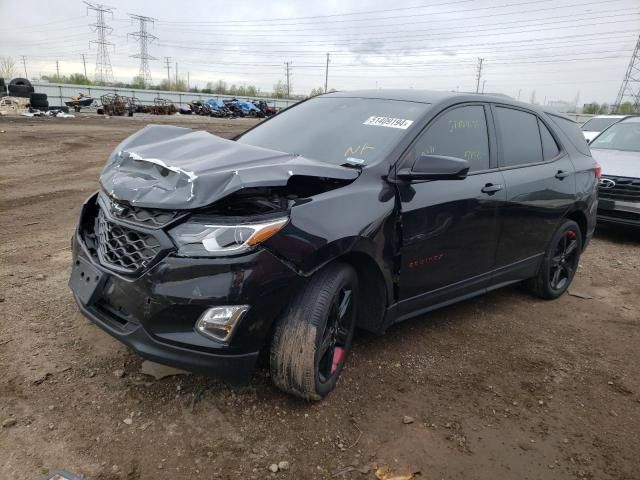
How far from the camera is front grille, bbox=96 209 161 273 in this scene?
2365mm

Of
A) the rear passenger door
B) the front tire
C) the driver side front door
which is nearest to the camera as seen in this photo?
the front tire

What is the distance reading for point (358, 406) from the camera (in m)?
2.82

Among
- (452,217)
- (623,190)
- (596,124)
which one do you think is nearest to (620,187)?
(623,190)

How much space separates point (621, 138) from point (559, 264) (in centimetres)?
461

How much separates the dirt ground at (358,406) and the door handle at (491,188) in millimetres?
1091

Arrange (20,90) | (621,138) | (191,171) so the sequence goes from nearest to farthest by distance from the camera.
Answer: (191,171), (621,138), (20,90)

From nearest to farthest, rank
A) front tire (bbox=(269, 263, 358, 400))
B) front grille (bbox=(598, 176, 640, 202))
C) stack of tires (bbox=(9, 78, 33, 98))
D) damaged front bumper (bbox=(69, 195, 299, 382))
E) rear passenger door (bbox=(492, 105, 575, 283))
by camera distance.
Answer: damaged front bumper (bbox=(69, 195, 299, 382)) < front tire (bbox=(269, 263, 358, 400)) < rear passenger door (bbox=(492, 105, 575, 283)) < front grille (bbox=(598, 176, 640, 202)) < stack of tires (bbox=(9, 78, 33, 98))

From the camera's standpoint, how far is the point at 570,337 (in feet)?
13.0

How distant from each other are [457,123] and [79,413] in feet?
9.45

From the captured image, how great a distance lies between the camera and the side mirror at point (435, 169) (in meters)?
2.88

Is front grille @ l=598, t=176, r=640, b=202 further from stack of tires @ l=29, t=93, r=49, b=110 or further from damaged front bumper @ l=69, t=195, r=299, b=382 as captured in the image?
stack of tires @ l=29, t=93, r=49, b=110

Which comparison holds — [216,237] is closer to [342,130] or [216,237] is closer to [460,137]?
[342,130]

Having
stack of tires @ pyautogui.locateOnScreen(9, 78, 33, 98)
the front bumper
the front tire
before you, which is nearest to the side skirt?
the front tire

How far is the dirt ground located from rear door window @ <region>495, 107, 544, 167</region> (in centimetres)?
131
